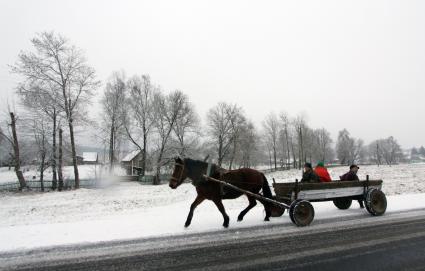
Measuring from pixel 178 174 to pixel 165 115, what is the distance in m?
34.9

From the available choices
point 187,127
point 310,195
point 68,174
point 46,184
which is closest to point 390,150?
point 187,127

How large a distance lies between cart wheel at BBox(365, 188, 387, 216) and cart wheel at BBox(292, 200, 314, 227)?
8.26 feet

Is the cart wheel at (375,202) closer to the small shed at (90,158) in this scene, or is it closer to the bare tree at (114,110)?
the bare tree at (114,110)

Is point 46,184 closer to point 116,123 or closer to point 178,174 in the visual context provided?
point 116,123

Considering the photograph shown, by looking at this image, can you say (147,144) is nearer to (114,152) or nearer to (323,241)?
(114,152)

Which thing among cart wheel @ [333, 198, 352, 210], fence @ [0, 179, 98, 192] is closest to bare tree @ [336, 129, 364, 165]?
fence @ [0, 179, 98, 192]

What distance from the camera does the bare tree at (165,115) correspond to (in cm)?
4134

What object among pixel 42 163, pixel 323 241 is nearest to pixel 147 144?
pixel 42 163

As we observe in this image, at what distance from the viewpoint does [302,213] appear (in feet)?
27.2

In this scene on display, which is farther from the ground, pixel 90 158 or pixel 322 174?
pixel 90 158

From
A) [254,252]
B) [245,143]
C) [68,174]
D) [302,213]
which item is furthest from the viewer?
[245,143]

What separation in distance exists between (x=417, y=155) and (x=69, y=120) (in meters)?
187

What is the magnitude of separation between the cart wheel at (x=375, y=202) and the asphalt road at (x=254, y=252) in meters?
1.57

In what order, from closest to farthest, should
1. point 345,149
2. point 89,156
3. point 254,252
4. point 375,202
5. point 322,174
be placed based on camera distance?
point 254,252
point 375,202
point 322,174
point 89,156
point 345,149
